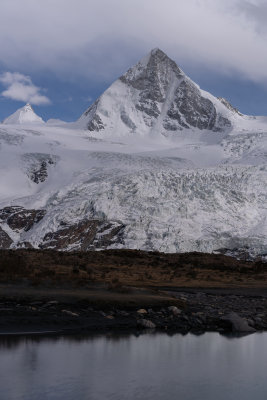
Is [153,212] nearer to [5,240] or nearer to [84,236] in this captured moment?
[84,236]

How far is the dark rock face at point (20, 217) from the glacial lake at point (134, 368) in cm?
11460

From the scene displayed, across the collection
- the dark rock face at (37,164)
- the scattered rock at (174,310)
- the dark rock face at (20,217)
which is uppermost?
the dark rock face at (37,164)

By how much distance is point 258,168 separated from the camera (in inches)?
4980

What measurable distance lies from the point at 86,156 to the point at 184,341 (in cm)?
15259

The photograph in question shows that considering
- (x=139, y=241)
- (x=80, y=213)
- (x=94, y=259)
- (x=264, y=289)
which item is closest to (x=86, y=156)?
(x=80, y=213)

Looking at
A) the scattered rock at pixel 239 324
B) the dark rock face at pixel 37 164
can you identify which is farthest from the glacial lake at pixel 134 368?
the dark rock face at pixel 37 164

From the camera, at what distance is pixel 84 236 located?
12369 cm

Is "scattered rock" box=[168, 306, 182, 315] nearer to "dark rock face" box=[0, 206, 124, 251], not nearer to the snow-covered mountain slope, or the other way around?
A: the snow-covered mountain slope

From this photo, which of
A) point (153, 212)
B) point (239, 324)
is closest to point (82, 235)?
point (153, 212)

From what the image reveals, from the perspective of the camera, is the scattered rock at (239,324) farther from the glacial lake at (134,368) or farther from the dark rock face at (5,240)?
the dark rock face at (5,240)

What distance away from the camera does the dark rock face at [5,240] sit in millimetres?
135387

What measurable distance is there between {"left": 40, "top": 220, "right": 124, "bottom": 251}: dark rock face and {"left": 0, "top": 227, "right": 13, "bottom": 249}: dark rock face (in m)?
20.0

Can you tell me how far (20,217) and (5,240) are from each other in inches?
260

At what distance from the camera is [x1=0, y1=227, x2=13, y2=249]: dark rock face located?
13539cm
